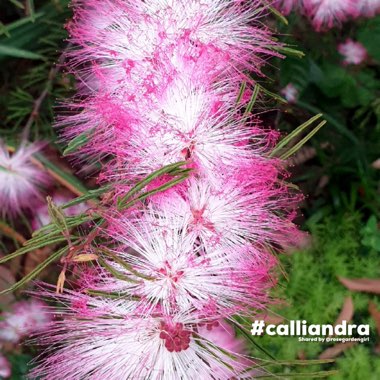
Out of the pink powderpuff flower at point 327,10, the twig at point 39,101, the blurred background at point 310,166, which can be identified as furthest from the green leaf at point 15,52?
the pink powderpuff flower at point 327,10

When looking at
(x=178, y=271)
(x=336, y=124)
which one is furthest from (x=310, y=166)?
(x=178, y=271)

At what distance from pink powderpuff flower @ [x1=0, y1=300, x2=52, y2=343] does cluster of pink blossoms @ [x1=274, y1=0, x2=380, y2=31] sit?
0.67 meters

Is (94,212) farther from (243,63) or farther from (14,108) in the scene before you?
(14,108)

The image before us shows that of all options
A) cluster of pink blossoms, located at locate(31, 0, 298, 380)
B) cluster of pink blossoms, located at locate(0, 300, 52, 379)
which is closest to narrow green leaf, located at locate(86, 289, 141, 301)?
cluster of pink blossoms, located at locate(31, 0, 298, 380)

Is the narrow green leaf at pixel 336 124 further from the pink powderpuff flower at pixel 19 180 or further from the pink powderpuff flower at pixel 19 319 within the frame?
the pink powderpuff flower at pixel 19 319

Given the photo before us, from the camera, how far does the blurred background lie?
1.20 metres

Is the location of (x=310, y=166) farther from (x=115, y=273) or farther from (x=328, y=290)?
(x=115, y=273)

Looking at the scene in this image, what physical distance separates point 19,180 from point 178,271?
1.72 feet

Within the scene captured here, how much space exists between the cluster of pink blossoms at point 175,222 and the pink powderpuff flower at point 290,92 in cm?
45

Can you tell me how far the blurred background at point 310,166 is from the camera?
1202 millimetres

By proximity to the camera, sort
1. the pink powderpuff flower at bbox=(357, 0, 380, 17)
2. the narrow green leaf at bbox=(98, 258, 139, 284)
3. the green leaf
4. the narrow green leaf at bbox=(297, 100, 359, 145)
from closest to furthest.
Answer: the narrow green leaf at bbox=(98, 258, 139, 284) < the green leaf < the pink powderpuff flower at bbox=(357, 0, 380, 17) < the narrow green leaf at bbox=(297, 100, 359, 145)

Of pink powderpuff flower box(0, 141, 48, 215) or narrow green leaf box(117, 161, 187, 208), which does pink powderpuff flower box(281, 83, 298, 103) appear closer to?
pink powderpuff flower box(0, 141, 48, 215)

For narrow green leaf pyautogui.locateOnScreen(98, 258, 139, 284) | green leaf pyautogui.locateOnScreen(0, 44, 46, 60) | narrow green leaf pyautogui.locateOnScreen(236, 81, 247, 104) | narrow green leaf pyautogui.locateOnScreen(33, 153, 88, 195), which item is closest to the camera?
narrow green leaf pyautogui.locateOnScreen(98, 258, 139, 284)

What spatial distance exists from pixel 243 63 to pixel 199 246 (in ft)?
0.82
